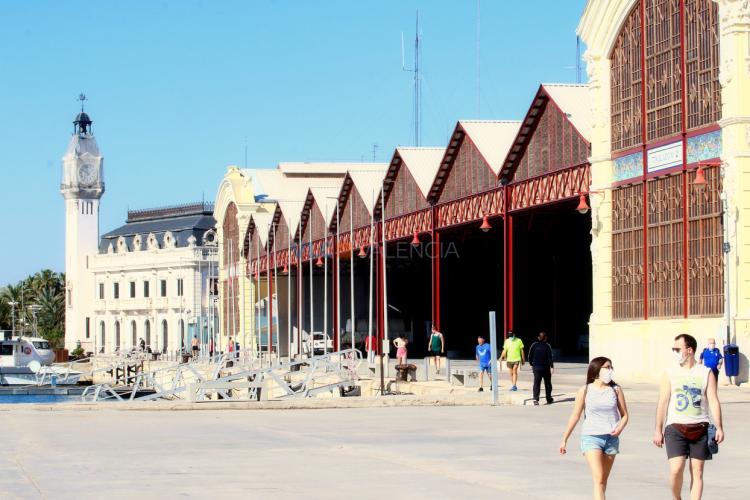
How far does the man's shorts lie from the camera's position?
12445 mm

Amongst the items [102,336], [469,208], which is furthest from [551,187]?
[102,336]

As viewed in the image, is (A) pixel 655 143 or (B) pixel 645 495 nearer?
(B) pixel 645 495

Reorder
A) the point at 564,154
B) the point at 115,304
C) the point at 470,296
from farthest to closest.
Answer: the point at 115,304 → the point at 470,296 → the point at 564,154

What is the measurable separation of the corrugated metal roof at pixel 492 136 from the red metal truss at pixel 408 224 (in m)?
5.99

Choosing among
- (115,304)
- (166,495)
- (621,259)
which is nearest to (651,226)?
(621,259)

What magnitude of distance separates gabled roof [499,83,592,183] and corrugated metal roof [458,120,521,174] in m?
2.94

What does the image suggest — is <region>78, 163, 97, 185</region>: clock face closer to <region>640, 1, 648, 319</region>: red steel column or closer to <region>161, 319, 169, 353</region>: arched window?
<region>161, 319, 169, 353</region>: arched window

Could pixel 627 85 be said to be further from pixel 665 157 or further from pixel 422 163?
pixel 422 163

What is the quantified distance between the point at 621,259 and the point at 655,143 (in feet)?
14.2

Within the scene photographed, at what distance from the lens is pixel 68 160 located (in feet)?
485

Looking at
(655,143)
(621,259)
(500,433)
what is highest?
(655,143)

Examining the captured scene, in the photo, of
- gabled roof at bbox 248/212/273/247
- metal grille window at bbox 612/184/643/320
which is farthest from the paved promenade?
gabled roof at bbox 248/212/273/247

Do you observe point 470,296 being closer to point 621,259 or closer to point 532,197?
point 532,197

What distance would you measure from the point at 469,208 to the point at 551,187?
8629mm
